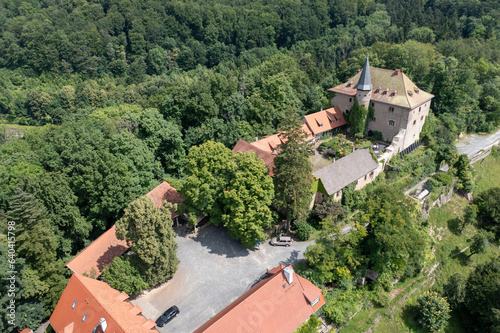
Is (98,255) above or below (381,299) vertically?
above

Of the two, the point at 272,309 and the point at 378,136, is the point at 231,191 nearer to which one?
the point at 272,309

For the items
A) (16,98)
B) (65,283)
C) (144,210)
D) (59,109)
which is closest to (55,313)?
(65,283)

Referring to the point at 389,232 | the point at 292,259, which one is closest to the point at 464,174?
the point at 389,232

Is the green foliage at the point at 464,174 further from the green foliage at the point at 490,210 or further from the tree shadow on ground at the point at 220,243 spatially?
the tree shadow on ground at the point at 220,243

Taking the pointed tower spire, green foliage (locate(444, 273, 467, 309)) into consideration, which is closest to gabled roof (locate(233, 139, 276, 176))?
the pointed tower spire

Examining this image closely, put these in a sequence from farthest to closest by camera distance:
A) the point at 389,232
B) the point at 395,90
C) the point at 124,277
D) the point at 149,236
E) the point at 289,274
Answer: the point at 395,90 < the point at 389,232 < the point at 149,236 < the point at 124,277 < the point at 289,274

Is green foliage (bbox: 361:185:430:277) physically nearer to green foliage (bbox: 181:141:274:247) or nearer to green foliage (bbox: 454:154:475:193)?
green foliage (bbox: 181:141:274:247)

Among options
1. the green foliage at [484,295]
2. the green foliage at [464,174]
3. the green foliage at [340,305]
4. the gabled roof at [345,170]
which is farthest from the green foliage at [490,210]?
the green foliage at [340,305]
